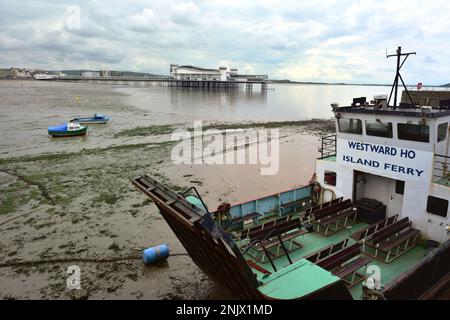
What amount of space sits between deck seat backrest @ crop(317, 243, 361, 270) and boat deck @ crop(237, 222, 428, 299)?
612mm

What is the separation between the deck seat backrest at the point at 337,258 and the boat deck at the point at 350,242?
2.01 feet

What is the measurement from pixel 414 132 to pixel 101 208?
529 inches

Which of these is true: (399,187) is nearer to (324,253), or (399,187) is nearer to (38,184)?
(324,253)

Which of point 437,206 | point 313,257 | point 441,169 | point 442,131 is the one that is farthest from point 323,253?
point 442,131

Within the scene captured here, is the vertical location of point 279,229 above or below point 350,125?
below

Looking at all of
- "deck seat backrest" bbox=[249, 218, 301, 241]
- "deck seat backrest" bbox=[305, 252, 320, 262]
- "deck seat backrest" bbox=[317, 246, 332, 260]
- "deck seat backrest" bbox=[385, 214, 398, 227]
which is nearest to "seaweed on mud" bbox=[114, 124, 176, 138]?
"deck seat backrest" bbox=[249, 218, 301, 241]

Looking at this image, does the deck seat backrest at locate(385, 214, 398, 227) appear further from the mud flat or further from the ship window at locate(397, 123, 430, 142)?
the mud flat

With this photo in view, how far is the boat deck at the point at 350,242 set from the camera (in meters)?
7.41

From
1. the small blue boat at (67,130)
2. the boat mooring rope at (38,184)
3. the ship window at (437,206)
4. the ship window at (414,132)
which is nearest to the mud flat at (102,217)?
the boat mooring rope at (38,184)

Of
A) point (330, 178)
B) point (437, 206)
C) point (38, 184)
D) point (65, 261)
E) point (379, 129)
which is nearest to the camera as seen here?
point (437, 206)

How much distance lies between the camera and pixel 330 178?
10703 millimetres

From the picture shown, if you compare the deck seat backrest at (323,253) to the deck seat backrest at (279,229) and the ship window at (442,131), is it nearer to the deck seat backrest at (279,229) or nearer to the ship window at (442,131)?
the deck seat backrest at (279,229)
